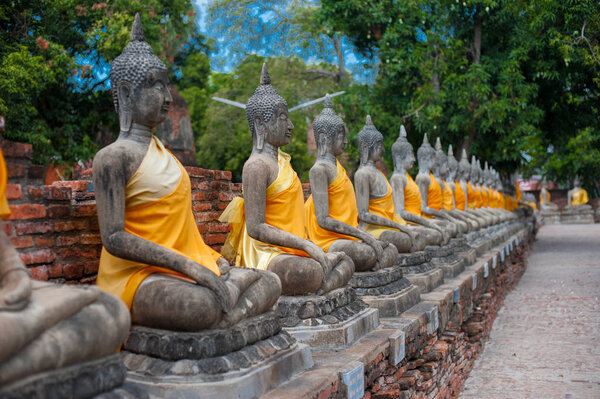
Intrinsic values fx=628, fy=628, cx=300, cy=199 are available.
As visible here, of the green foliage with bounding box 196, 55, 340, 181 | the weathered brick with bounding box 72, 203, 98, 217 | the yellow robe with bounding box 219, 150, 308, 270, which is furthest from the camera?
the green foliage with bounding box 196, 55, 340, 181

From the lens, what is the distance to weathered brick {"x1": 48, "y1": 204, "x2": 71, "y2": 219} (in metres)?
3.37

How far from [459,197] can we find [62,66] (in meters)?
7.93

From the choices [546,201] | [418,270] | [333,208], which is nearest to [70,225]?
[333,208]

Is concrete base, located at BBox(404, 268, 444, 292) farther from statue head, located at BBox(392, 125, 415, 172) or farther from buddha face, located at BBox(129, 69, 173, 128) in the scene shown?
buddha face, located at BBox(129, 69, 173, 128)

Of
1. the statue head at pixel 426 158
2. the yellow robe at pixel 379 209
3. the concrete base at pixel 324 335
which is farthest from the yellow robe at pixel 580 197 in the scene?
the concrete base at pixel 324 335

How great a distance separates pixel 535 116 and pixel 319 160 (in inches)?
414

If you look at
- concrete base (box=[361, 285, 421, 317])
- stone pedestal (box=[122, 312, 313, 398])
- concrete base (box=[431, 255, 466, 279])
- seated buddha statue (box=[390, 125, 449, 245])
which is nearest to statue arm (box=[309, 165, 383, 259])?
concrete base (box=[361, 285, 421, 317])

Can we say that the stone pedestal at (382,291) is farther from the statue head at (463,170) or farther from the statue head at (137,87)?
the statue head at (463,170)

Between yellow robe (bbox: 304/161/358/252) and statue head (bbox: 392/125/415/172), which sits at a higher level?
statue head (bbox: 392/125/415/172)

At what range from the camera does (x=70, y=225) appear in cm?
350

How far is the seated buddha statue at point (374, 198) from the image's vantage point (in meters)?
6.11

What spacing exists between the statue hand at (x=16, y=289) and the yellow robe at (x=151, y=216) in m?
0.83

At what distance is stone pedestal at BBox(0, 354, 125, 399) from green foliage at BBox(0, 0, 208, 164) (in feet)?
26.9

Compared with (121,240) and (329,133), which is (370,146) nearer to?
(329,133)
